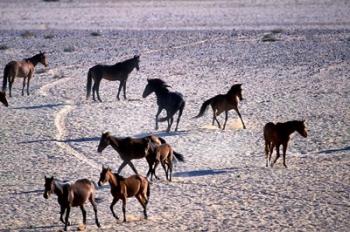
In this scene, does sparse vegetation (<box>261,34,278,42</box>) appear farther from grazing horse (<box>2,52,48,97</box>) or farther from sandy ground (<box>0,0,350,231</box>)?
grazing horse (<box>2,52,48,97</box>)

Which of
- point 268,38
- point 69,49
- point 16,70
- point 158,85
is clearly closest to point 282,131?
point 158,85

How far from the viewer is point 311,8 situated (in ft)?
191

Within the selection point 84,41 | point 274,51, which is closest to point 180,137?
point 274,51

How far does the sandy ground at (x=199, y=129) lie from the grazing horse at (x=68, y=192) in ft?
1.21

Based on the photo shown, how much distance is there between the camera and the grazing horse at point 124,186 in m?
9.99

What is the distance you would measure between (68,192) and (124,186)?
0.77 m

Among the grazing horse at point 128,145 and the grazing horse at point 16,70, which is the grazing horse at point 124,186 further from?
the grazing horse at point 16,70

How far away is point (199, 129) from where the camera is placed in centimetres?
1661

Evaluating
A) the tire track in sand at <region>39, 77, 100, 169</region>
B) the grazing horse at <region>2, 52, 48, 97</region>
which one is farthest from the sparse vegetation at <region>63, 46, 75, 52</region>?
the grazing horse at <region>2, 52, 48, 97</region>

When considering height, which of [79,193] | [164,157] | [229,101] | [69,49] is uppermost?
[69,49]

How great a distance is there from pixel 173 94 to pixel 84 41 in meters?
20.3

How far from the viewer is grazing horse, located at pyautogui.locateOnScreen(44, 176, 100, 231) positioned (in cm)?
974

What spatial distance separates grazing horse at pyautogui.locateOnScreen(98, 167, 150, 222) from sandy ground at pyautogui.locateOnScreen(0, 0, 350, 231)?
32cm

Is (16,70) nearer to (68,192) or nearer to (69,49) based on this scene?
(69,49)
